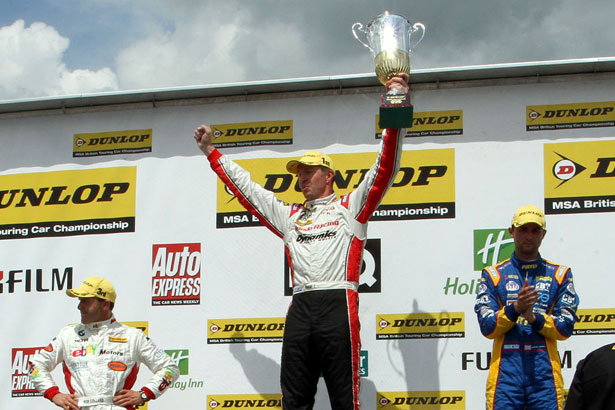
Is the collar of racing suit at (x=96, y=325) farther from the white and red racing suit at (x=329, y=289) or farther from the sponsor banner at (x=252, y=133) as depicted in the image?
the sponsor banner at (x=252, y=133)

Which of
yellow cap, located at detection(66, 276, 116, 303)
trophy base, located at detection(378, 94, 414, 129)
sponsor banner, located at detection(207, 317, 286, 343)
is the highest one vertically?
trophy base, located at detection(378, 94, 414, 129)

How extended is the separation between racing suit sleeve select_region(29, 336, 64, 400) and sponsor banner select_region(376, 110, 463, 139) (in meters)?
2.35

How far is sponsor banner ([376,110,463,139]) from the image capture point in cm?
502

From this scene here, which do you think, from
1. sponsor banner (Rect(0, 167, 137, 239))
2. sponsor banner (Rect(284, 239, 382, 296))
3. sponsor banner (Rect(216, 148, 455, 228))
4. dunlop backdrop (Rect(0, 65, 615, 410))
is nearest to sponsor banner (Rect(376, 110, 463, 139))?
dunlop backdrop (Rect(0, 65, 615, 410))

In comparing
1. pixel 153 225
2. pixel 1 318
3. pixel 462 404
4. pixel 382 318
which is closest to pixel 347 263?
pixel 382 318

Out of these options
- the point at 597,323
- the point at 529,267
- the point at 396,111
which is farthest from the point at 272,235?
the point at 597,323

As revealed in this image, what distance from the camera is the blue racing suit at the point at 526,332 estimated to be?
3826 mm

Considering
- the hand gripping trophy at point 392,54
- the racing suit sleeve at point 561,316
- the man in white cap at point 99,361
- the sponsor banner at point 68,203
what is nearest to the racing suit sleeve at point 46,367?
the man in white cap at point 99,361

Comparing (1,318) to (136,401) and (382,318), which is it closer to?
(136,401)

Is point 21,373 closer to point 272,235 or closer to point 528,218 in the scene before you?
point 272,235

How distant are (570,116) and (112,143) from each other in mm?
3047

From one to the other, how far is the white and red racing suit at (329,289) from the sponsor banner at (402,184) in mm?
803

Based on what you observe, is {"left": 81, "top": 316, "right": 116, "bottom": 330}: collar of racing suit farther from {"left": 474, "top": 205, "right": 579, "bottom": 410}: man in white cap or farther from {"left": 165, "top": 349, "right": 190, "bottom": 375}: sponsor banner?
{"left": 474, "top": 205, "right": 579, "bottom": 410}: man in white cap

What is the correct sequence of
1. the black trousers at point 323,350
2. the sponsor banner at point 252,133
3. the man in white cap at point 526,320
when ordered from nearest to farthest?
the man in white cap at point 526,320 < the black trousers at point 323,350 < the sponsor banner at point 252,133
